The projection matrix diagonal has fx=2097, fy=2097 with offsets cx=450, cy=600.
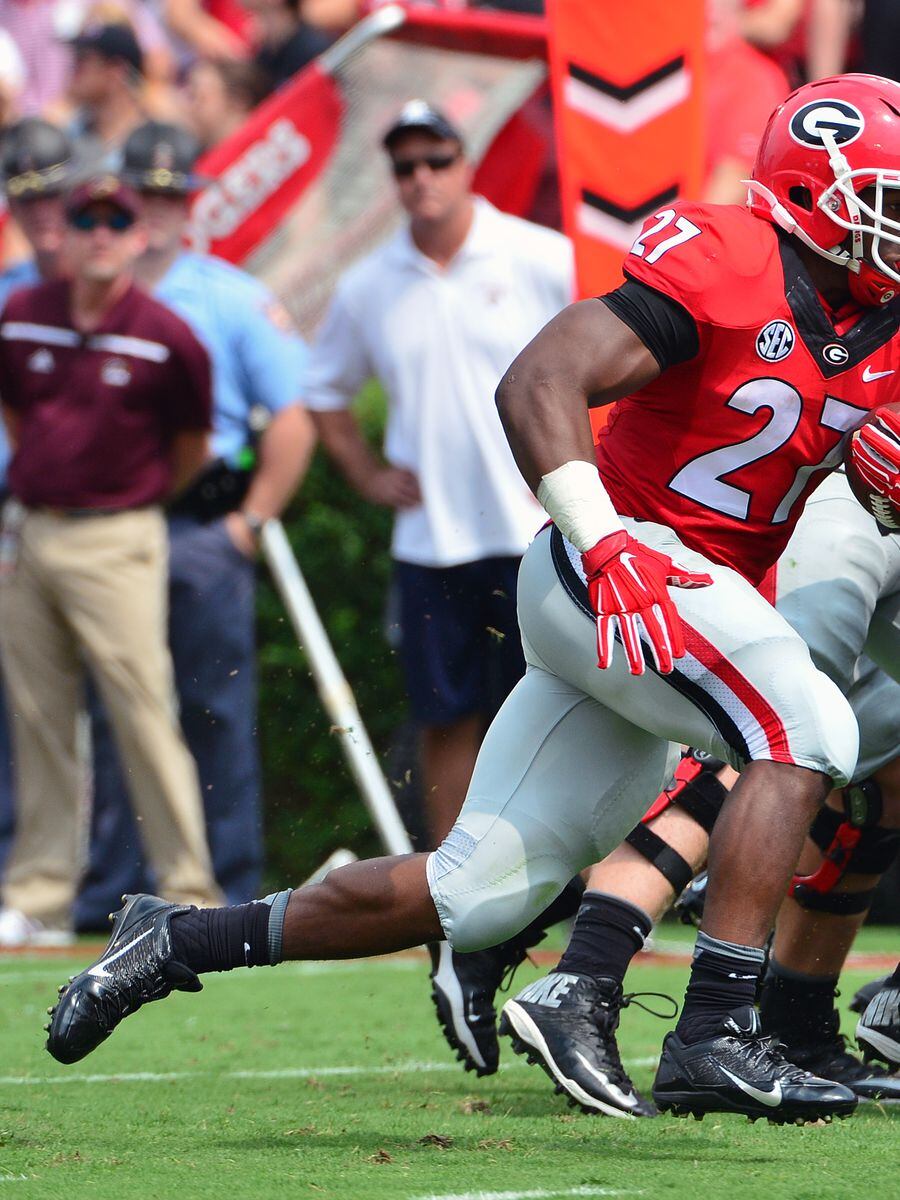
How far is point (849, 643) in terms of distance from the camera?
432cm

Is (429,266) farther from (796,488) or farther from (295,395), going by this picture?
(796,488)

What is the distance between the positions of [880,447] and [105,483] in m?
4.17

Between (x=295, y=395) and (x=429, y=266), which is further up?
(x=429, y=266)

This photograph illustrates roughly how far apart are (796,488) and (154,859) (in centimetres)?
394

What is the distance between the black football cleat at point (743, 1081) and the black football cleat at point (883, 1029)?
3.47 ft

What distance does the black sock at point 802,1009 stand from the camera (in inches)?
183

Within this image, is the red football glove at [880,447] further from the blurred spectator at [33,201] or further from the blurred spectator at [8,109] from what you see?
the blurred spectator at [8,109]

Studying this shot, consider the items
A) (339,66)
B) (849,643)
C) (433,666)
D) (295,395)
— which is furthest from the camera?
(339,66)

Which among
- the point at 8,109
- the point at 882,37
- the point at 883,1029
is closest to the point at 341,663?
the point at 882,37

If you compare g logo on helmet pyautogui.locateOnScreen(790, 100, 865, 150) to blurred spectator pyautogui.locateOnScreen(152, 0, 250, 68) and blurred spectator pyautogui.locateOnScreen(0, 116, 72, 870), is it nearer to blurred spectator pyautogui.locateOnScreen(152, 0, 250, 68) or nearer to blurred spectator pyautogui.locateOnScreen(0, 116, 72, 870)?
blurred spectator pyautogui.locateOnScreen(0, 116, 72, 870)

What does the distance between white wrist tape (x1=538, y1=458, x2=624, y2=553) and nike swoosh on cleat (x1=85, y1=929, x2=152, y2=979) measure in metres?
1.15

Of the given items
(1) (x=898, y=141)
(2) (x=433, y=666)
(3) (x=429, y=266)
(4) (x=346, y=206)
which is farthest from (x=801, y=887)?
(4) (x=346, y=206)

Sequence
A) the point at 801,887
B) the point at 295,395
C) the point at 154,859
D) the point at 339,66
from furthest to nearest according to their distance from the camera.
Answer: the point at 339,66
the point at 295,395
the point at 154,859
the point at 801,887

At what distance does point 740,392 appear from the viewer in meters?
3.75
